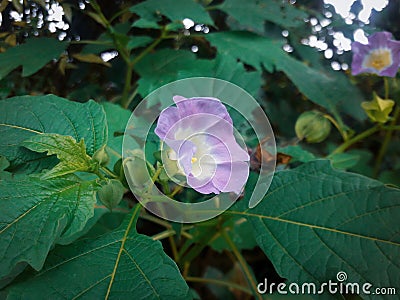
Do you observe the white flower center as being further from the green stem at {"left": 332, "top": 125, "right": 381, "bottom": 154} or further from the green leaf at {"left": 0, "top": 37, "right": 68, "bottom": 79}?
the green leaf at {"left": 0, "top": 37, "right": 68, "bottom": 79}

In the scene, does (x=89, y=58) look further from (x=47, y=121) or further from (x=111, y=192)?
(x=111, y=192)

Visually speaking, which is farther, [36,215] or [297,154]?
[297,154]

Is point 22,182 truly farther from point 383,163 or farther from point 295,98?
point 383,163

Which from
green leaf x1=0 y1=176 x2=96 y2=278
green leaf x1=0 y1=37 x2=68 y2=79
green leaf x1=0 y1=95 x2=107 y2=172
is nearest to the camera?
green leaf x1=0 y1=176 x2=96 y2=278

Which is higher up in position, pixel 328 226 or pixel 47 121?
pixel 47 121

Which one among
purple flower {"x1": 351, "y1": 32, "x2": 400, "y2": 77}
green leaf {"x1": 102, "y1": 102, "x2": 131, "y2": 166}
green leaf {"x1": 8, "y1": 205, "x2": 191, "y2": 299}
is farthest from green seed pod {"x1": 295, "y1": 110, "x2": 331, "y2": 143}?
green leaf {"x1": 8, "y1": 205, "x2": 191, "y2": 299}

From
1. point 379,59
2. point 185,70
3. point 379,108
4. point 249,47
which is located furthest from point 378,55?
point 185,70
